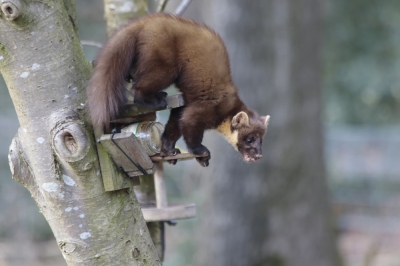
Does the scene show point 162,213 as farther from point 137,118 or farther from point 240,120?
point 137,118

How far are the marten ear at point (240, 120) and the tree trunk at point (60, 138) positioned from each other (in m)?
0.94

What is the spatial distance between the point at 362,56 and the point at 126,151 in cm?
1296

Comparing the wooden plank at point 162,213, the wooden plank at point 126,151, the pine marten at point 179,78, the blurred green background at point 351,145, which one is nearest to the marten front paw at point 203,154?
the pine marten at point 179,78

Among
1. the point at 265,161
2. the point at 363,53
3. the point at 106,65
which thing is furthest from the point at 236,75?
the point at 363,53

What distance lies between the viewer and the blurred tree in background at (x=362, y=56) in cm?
1430

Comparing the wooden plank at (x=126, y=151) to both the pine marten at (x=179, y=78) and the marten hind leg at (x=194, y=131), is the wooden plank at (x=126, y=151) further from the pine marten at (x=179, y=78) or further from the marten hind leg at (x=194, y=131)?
the marten hind leg at (x=194, y=131)

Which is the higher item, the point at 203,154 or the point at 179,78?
the point at 179,78

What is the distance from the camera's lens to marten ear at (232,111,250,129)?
3.32 meters

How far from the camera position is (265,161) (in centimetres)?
763

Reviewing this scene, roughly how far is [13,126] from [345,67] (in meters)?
8.16

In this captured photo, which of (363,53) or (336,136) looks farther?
(363,53)

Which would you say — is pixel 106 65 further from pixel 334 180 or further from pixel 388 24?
pixel 388 24

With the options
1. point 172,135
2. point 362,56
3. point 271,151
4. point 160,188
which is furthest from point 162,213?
point 362,56

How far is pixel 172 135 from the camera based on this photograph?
3102 mm
